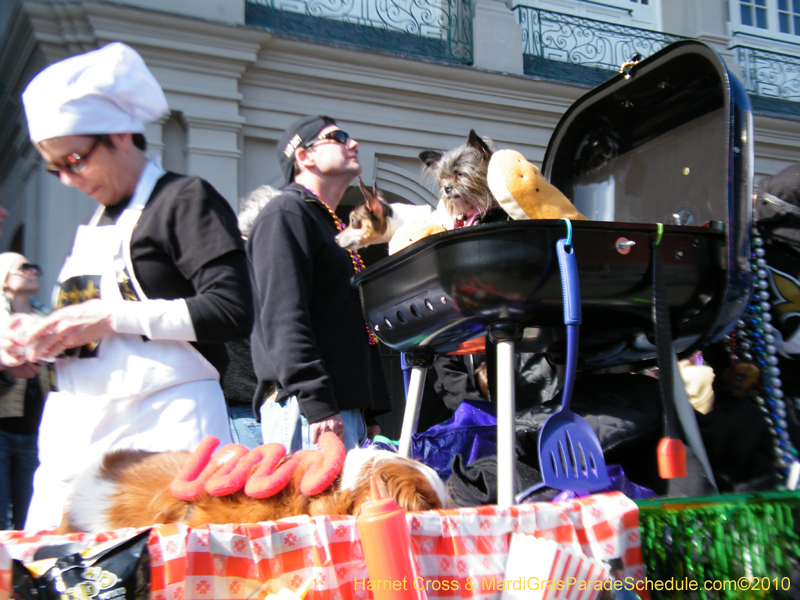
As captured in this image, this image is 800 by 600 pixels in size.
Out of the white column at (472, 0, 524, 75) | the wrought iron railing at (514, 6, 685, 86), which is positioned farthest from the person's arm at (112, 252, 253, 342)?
the wrought iron railing at (514, 6, 685, 86)

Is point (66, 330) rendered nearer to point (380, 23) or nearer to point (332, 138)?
point (332, 138)

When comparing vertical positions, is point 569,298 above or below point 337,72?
below

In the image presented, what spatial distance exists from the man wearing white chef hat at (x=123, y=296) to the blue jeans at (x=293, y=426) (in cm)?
44

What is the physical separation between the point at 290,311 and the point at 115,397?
0.62 meters

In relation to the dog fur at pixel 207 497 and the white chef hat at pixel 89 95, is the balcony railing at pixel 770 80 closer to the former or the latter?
the white chef hat at pixel 89 95

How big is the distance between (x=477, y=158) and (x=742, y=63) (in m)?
9.96

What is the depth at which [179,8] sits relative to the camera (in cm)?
641

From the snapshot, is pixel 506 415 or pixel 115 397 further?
pixel 115 397

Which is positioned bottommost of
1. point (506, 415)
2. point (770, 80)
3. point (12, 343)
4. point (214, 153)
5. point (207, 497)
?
point (207, 497)

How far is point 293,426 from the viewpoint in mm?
2053

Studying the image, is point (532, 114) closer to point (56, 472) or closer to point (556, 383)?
point (556, 383)

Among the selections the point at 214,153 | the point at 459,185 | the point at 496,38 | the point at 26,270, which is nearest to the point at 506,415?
the point at 459,185

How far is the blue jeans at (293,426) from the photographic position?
2035 mm

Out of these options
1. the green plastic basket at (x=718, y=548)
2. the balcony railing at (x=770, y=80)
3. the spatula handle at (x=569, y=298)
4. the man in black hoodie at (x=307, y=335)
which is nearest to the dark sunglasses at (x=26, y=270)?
the man in black hoodie at (x=307, y=335)
